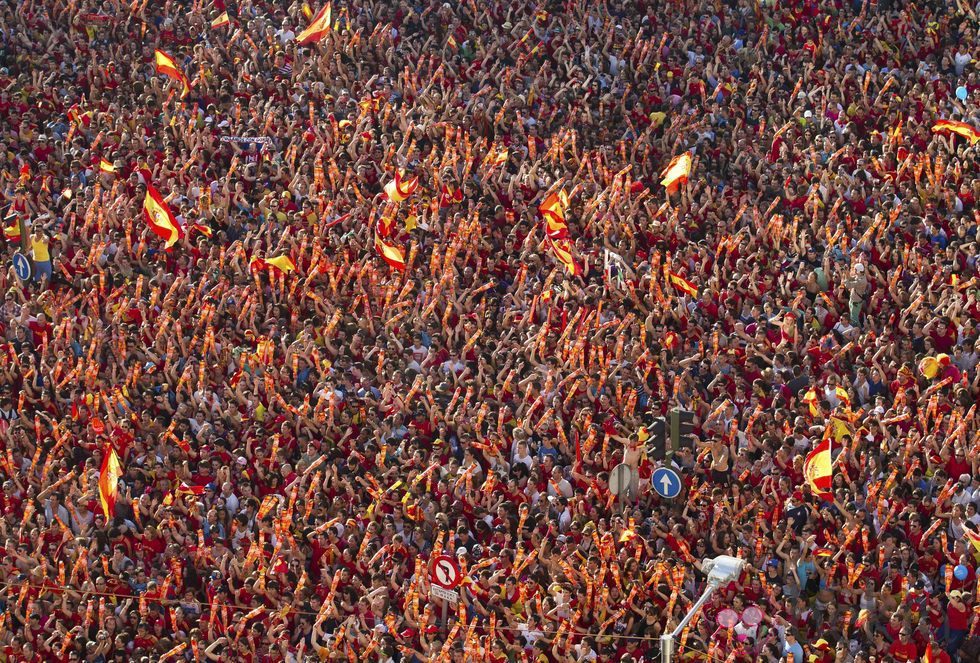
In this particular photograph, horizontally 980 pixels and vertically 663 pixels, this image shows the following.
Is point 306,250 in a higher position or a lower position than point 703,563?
lower

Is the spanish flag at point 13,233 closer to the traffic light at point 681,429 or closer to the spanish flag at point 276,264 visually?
the spanish flag at point 276,264

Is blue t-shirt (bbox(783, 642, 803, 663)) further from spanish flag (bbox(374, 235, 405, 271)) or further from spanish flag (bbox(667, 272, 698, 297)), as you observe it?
spanish flag (bbox(374, 235, 405, 271))

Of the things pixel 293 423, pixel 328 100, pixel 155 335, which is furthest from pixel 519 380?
pixel 328 100

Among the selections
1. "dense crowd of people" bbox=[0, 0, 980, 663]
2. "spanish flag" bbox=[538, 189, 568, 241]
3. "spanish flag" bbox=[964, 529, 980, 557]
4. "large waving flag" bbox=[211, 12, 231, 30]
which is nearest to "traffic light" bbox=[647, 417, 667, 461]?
"dense crowd of people" bbox=[0, 0, 980, 663]

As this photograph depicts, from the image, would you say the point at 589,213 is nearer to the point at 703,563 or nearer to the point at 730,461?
the point at 730,461

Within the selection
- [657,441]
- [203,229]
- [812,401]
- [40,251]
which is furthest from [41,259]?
[812,401]

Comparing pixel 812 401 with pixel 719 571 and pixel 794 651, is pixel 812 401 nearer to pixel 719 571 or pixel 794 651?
pixel 794 651
